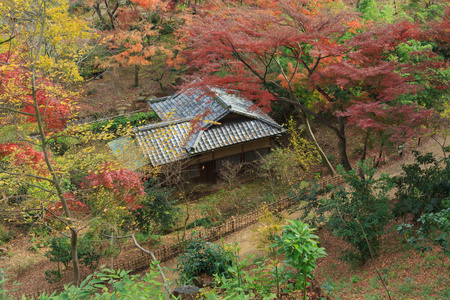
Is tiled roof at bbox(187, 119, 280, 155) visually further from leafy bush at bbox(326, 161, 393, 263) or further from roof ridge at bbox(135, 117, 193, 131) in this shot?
leafy bush at bbox(326, 161, 393, 263)

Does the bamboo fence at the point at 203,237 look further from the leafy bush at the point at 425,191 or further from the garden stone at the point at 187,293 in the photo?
the leafy bush at the point at 425,191

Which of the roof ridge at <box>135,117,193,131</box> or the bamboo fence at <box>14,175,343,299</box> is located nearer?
the bamboo fence at <box>14,175,343,299</box>

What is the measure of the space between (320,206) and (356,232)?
1664 millimetres

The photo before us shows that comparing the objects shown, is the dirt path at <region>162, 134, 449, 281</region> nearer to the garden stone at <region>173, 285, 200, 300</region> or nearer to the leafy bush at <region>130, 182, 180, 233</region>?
the leafy bush at <region>130, 182, 180, 233</region>

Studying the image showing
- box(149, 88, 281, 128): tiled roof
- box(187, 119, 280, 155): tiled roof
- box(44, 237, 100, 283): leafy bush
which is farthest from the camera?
box(149, 88, 281, 128): tiled roof

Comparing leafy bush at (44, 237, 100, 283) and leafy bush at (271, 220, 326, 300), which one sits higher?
leafy bush at (271, 220, 326, 300)

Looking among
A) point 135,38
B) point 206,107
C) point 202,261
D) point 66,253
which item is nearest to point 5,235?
point 66,253

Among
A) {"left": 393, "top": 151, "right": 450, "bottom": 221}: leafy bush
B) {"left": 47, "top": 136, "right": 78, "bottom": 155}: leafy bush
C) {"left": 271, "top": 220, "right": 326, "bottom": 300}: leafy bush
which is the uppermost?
{"left": 47, "top": 136, "right": 78, "bottom": 155}: leafy bush

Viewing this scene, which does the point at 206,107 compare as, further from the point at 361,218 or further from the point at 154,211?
the point at 361,218

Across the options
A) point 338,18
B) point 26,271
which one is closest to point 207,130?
point 338,18

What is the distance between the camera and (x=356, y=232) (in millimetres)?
7734

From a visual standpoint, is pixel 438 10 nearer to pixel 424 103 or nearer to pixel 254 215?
pixel 424 103

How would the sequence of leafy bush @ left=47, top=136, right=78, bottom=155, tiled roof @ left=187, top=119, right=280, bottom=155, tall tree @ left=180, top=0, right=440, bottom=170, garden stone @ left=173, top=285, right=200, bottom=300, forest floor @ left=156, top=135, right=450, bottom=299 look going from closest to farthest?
garden stone @ left=173, top=285, right=200, bottom=300 < forest floor @ left=156, top=135, right=450, bottom=299 < tall tree @ left=180, top=0, right=440, bottom=170 < tiled roof @ left=187, top=119, right=280, bottom=155 < leafy bush @ left=47, top=136, right=78, bottom=155

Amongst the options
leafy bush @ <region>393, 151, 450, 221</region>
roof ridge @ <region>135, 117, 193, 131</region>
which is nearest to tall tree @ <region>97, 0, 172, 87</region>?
roof ridge @ <region>135, 117, 193, 131</region>
